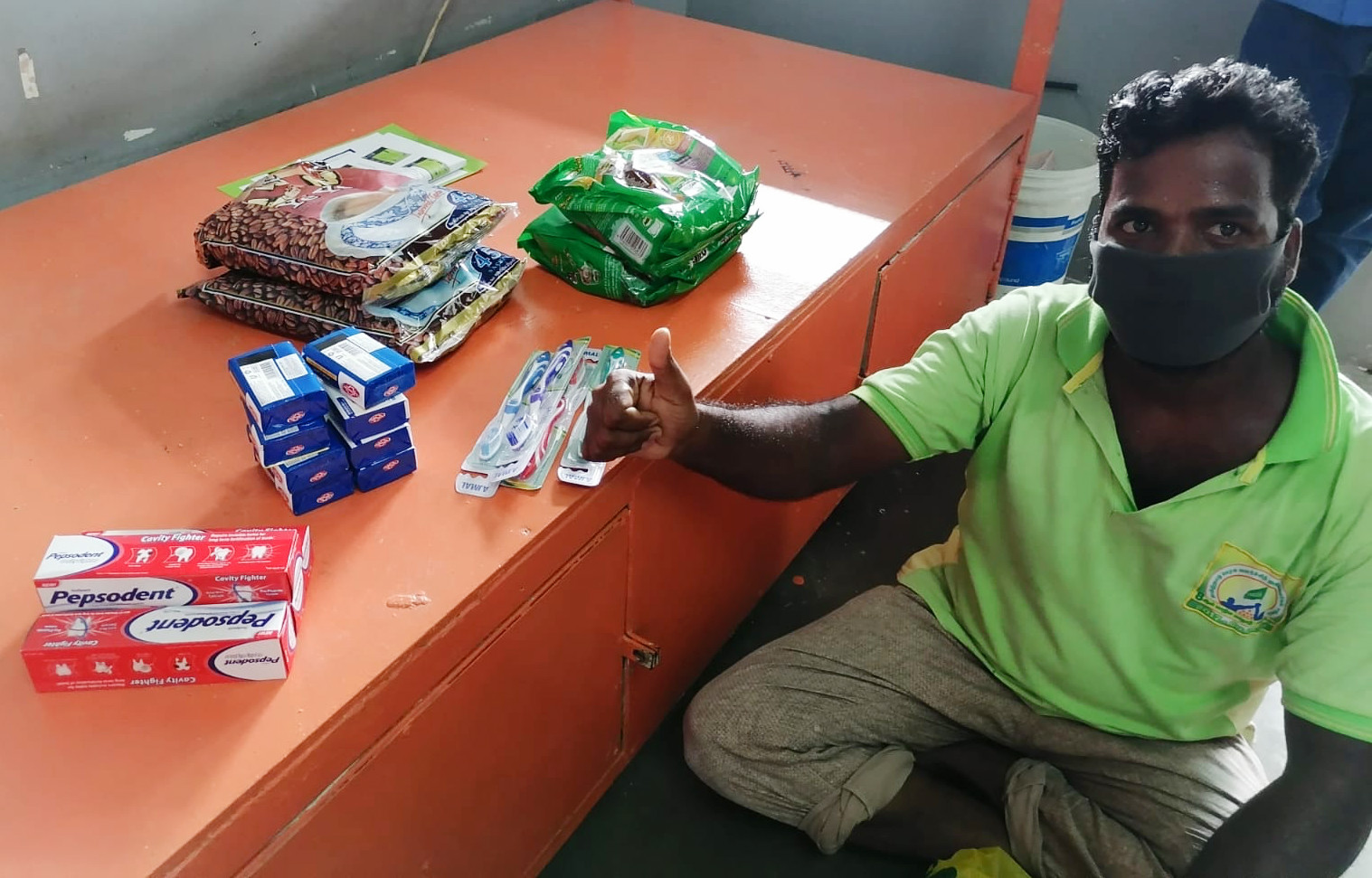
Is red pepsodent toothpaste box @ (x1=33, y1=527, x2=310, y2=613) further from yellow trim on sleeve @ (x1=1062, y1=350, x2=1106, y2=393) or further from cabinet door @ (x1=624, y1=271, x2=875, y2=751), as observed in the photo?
yellow trim on sleeve @ (x1=1062, y1=350, x2=1106, y2=393)

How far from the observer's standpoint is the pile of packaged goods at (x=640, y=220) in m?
1.06

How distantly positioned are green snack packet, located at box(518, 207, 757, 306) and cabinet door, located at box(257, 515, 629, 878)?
0.30 meters

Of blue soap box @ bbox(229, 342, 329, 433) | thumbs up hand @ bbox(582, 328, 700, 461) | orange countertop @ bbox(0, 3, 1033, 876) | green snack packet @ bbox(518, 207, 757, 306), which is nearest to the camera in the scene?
orange countertop @ bbox(0, 3, 1033, 876)

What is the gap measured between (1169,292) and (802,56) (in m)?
A: 1.16

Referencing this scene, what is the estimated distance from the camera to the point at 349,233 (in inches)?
38.8

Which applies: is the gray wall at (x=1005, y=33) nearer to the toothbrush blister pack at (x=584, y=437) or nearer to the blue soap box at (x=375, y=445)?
the toothbrush blister pack at (x=584, y=437)

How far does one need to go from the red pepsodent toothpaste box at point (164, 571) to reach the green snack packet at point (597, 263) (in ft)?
1.65

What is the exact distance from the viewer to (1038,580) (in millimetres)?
1005

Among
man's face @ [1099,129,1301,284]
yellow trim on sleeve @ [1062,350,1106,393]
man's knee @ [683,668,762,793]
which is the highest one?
man's face @ [1099,129,1301,284]

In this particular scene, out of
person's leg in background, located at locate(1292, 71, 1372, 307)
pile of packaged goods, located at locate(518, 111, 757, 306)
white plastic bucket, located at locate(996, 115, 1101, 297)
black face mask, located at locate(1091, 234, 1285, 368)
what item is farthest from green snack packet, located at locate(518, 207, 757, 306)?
person's leg in background, located at locate(1292, 71, 1372, 307)

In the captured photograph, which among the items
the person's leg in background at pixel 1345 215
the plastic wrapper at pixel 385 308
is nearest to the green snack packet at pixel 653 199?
the plastic wrapper at pixel 385 308

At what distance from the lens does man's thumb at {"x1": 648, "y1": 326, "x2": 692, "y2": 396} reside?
2.76 ft

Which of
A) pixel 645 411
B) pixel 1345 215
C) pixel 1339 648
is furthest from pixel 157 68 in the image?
pixel 1345 215

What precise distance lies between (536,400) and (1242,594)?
660mm
